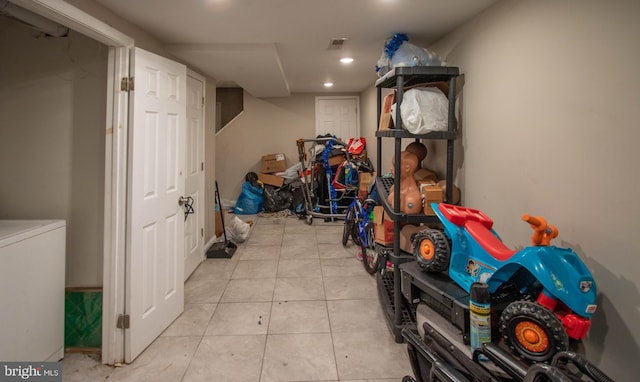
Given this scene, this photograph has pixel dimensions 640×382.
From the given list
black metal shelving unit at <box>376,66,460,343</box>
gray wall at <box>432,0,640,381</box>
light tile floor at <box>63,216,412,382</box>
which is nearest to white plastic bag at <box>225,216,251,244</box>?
light tile floor at <box>63,216,412,382</box>

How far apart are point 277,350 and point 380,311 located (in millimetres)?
920

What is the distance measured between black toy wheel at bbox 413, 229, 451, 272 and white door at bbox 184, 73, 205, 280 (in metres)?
2.32

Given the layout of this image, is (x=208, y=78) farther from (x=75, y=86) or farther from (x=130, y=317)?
(x=130, y=317)

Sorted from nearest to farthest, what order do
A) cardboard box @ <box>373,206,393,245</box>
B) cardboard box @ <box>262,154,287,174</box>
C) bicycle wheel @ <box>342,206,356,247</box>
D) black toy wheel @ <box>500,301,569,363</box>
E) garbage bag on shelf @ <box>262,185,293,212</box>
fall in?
black toy wheel @ <box>500,301,569,363</box> → cardboard box @ <box>373,206,393,245</box> → bicycle wheel @ <box>342,206,356,247</box> → garbage bag on shelf @ <box>262,185,293,212</box> → cardboard box @ <box>262,154,287,174</box>

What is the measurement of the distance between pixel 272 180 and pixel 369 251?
3.30m

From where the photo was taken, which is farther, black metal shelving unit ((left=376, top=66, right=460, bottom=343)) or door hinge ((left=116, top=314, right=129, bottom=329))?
black metal shelving unit ((left=376, top=66, right=460, bottom=343))

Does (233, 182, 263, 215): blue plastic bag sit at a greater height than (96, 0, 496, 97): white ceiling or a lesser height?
lesser

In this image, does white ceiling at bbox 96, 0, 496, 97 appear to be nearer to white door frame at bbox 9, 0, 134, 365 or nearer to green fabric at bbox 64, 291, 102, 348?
white door frame at bbox 9, 0, 134, 365

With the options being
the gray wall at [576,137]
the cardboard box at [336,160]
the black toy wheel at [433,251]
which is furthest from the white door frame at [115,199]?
the cardboard box at [336,160]

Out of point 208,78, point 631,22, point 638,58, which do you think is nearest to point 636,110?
point 638,58

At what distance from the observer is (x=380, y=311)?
100 inches

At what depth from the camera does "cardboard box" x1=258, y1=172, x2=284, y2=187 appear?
6.11m

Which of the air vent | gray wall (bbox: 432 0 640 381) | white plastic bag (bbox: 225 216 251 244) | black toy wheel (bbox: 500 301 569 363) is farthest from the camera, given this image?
white plastic bag (bbox: 225 216 251 244)

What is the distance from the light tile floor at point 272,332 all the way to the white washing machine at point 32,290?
270mm
